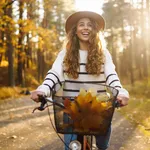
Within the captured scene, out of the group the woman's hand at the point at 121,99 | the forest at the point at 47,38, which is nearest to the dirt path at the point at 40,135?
the forest at the point at 47,38

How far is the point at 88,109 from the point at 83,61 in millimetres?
1272

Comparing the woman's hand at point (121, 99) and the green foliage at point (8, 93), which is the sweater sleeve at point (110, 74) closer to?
the woman's hand at point (121, 99)

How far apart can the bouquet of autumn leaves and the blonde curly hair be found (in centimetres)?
101

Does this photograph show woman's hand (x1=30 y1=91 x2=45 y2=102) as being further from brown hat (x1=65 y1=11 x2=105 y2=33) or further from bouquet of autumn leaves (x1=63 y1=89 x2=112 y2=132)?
brown hat (x1=65 y1=11 x2=105 y2=33)

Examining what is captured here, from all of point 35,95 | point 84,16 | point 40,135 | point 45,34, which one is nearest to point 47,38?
point 45,34

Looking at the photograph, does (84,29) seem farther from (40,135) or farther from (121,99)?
(40,135)

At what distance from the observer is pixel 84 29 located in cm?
383

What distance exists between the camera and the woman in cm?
356

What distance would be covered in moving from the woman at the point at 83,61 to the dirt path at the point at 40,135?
346 centimetres

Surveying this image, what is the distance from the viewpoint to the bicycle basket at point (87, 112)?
101 inches

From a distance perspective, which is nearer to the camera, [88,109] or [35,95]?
[88,109]

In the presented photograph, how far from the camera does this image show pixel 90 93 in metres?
2.60

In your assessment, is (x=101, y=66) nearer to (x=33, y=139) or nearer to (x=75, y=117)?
(x=75, y=117)

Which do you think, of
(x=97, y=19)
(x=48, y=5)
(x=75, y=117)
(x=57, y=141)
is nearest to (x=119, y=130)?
(x=57, y=141)
